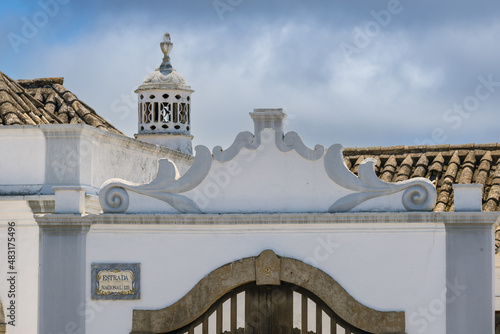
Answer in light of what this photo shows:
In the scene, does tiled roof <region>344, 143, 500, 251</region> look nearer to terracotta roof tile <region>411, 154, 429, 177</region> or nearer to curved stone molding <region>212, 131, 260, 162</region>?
terracotta roof tile <region>411, 154, 429, 177</region>

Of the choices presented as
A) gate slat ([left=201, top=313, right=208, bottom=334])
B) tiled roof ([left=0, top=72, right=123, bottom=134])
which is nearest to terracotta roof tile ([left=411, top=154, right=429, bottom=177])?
tiled roof ([left=0, top=72, right=123, bottom=134])

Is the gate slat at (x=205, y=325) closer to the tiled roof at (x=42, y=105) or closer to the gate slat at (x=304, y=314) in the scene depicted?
the gate slat at (x=304, y=314)

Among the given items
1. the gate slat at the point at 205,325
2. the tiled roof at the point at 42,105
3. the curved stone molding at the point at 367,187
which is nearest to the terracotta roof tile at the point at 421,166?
the tiled roof at the point at 42,105

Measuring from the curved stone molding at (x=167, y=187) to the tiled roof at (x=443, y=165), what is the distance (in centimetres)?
492

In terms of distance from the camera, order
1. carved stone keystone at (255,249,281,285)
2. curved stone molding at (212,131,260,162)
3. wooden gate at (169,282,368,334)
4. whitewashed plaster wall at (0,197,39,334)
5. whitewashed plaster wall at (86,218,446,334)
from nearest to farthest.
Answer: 1. whitewashed plaster wall at (86,218,446,334)
2. carved stone keystone at (255,249,281,285)
3. wooden gate at (169,282,368,334)
4. curved stone molding at (212,131,260,162)
5. whitewashed plaster wall at (0,197,39,334)

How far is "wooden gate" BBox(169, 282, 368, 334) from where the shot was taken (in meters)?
9.93

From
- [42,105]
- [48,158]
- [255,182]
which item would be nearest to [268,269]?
[255,182]

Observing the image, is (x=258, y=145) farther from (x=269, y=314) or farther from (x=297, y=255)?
(x=269, y=314)

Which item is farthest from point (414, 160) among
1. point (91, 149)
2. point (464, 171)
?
point (91, 149)

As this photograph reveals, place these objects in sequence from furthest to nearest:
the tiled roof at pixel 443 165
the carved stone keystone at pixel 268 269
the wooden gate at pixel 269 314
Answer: the tiled roof at pixel 443 165 < the wooden gate at pixel 269 314 < the carved stone keystone at pixel 268 269

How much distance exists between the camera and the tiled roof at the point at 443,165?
14.4m

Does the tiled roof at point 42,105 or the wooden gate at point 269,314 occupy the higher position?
the tiled roof at point 42,105

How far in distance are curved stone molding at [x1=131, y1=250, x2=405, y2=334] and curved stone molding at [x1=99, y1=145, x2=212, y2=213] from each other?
769 millimetres

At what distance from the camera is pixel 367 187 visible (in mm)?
9867
